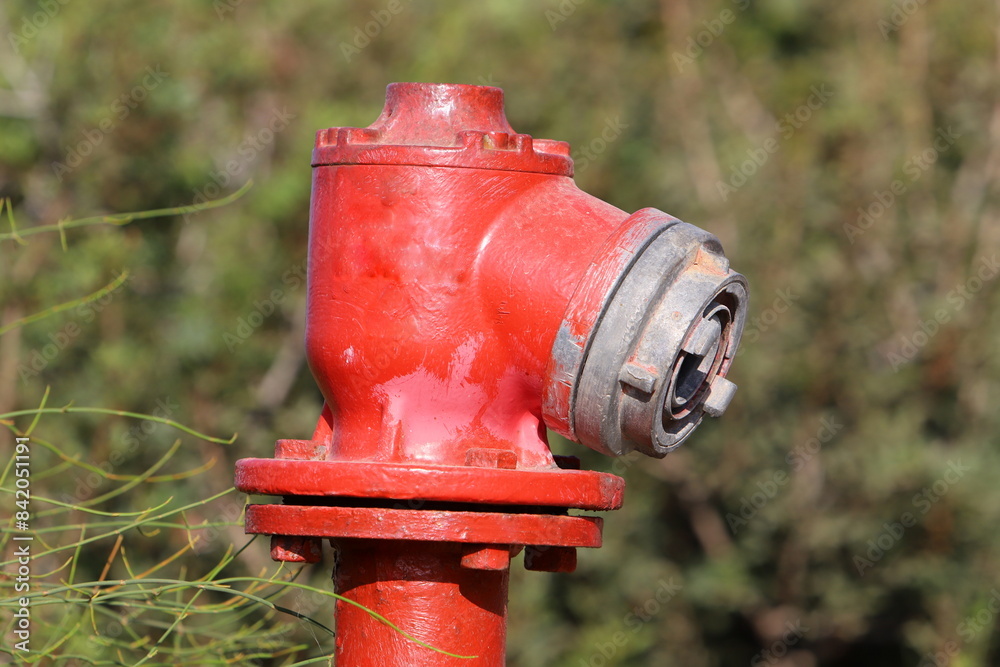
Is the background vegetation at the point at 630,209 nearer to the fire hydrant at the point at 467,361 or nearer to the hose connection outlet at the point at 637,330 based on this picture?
the fire hydrant at the point at 467,361

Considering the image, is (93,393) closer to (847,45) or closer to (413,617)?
(413,617)

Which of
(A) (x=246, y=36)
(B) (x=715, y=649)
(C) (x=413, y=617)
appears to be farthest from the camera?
(B) (x=715, y=649)

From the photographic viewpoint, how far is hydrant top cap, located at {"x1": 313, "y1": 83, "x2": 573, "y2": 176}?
1.65m

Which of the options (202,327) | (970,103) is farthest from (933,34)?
(202,327)

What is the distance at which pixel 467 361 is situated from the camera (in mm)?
1653

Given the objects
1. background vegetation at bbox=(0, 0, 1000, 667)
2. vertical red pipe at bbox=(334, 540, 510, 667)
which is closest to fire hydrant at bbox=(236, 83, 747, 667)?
vertical red pipe at bbox=(334, 540, 510, 667)

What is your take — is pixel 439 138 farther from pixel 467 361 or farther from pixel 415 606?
pixel 415 606

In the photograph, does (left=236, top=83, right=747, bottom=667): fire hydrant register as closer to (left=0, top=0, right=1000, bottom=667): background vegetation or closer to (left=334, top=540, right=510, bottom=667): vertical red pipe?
(left=334, top=540, right=510, bottom=667): vertical red pipe

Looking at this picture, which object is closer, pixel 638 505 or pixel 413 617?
pixel 413 617

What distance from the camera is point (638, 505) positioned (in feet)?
19.7

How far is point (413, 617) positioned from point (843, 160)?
4643 millimetres

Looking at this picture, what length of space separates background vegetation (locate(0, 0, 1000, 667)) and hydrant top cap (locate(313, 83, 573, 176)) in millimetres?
3100

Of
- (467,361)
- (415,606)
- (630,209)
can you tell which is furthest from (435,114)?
(630,209)

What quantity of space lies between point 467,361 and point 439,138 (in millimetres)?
308
